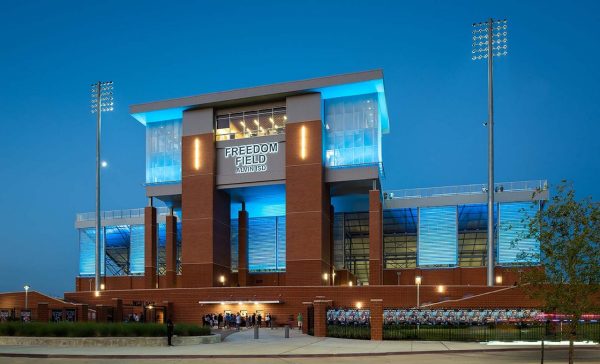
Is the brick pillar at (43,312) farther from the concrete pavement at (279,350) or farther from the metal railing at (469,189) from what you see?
the metal railing at (469,189)

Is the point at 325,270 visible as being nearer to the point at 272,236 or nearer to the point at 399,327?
the point at 272,236

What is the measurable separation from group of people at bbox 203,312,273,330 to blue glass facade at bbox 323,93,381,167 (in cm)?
1524

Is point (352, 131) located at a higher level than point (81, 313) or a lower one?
higher

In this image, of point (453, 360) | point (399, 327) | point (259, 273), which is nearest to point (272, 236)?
point (259, 273)

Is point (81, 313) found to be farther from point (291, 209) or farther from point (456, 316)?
point (456, 316)

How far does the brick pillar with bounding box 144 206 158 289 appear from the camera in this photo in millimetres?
63000

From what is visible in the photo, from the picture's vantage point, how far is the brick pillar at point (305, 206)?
56.4 m

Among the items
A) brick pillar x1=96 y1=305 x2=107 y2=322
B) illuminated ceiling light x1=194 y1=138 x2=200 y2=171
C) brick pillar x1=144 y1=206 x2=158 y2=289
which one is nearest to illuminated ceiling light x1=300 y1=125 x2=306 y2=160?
illuminated ceiling light x1=194 y1=138 x2=200 y2=171

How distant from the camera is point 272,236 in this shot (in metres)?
68.9

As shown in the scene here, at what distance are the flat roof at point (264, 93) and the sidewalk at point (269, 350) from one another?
30076 millimetres

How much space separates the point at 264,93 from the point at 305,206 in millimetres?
11283

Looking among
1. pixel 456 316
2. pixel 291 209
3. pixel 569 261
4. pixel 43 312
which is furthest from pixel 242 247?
pixel 569 261

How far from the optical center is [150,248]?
2518 inches

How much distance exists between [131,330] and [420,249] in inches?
1475
